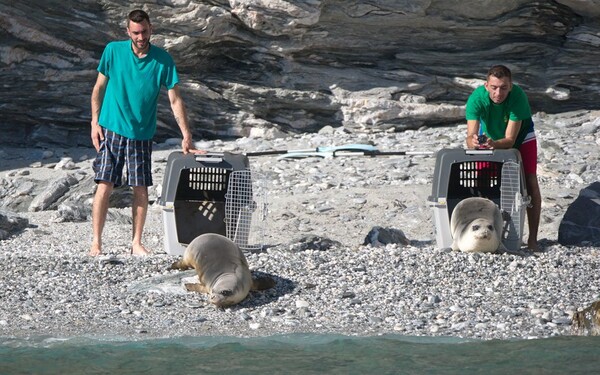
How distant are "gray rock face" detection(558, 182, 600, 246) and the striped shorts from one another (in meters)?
3.37

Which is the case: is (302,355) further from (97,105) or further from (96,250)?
(97,105)

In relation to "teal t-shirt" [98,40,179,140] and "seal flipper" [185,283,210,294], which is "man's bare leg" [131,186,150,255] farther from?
"seal flipper" [185,283,210,294]

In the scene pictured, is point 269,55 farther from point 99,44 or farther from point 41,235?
point 41,235

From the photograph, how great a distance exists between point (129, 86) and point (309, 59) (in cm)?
694

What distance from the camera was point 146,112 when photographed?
27.0 ft

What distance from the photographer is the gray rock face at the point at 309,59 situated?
46.2ft

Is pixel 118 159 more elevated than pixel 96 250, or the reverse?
pixel 118 159

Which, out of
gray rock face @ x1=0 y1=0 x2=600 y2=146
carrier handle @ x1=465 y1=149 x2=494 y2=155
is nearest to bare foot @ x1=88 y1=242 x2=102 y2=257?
carrier handle @ x1=465 y1=149 x2=494 y2=155

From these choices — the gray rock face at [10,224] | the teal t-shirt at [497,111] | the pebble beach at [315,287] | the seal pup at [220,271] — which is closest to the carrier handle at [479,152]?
the teal t-shirt at [497,111]

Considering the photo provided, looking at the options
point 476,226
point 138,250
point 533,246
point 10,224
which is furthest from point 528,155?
point 10,224

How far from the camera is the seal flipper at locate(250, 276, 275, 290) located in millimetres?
7141

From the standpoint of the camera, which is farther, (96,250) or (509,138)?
(509,138)

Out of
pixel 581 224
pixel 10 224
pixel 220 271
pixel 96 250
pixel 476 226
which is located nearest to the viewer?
pixel 220 271

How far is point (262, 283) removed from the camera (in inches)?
282
